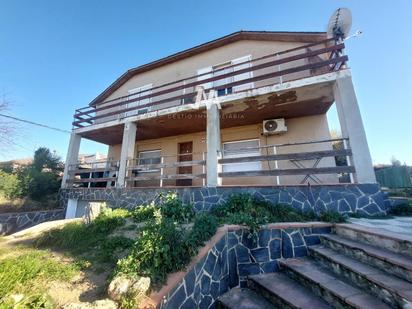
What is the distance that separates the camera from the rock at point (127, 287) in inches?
78.2

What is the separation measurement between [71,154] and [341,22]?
41.3 ft

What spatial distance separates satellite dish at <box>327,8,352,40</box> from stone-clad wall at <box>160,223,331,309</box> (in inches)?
234

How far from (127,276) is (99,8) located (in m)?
11.6

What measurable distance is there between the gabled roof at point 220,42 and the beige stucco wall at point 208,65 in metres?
0.16

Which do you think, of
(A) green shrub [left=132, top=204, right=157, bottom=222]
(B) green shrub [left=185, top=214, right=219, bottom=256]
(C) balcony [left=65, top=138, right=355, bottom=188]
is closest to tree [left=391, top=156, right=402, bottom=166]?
(C) balcony [left=65, top=138, right=355, bottom=188]

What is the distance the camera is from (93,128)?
369 inches

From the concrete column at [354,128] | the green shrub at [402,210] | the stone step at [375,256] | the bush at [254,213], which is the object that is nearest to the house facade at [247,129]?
the concrete column at [354,128]

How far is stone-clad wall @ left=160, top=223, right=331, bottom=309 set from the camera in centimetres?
293

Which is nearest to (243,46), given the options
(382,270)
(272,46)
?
(272,46)

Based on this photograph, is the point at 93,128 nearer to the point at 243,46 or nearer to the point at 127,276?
the point at 243,46

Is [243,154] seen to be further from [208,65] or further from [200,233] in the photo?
[200,233]

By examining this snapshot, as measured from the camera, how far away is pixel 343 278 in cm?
259

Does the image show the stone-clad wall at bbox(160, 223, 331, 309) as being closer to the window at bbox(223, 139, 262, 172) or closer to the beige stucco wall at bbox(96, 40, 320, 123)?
the window at bbox(223, 139, 262, 172)

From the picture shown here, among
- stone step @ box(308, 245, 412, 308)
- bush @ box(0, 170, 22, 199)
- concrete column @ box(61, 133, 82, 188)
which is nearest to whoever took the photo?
stone step @ box(308, 245, 412, 308)
